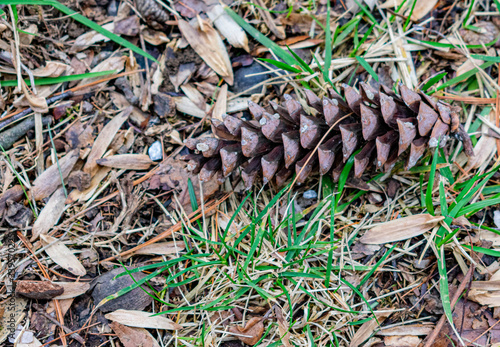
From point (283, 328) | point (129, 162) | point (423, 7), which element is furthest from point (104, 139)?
point (423, 7)

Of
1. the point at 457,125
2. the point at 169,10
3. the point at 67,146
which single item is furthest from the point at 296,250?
the point at 169,10

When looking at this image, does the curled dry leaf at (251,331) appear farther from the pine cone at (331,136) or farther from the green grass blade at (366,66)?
the green grass blade at (366,66)

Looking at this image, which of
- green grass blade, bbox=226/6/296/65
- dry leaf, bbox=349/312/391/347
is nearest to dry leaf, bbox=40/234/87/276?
dry leaf, bbox=349/312/391/347

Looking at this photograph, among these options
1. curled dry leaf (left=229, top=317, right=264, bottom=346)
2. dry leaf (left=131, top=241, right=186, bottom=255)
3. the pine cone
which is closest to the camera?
the pine cone

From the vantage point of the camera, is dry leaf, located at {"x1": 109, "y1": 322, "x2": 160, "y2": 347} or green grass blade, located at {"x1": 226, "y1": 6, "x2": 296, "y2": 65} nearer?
dry leaf, located at {"x1": 109, "y1": 322, "x2": 160, "y2": 347}

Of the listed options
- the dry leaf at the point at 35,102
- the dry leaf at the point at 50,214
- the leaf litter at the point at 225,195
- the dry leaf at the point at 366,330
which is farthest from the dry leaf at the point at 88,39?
the dry leaf at the point at 366,330

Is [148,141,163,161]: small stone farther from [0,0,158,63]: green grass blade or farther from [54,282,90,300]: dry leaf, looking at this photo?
[54,282,90,300]: dry leaf
